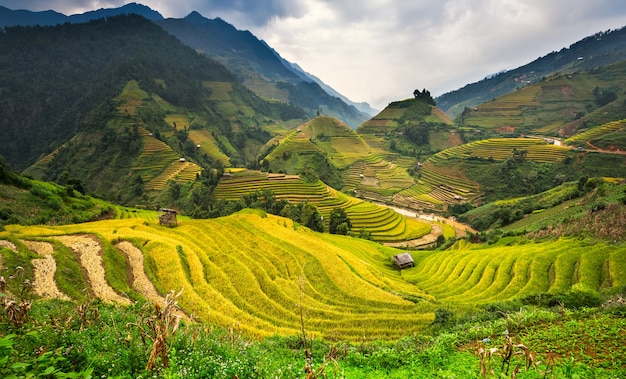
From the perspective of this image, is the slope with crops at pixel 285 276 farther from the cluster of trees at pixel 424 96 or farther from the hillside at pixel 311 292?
the cluster of trees at pixel 424 96

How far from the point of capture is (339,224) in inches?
2229

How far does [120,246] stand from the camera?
2080cm

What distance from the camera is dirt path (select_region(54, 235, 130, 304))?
14570 mm

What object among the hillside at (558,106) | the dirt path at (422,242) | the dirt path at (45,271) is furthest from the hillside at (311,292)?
the hillside at (558,106)

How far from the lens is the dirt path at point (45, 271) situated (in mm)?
13380

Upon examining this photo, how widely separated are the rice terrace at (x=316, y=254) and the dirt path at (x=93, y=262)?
16cm

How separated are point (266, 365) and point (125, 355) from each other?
296 centimetres

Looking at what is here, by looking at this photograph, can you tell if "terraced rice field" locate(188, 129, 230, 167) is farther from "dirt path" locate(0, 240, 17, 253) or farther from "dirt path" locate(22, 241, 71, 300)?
"dirt path" locate(0, 240, 17, 253)

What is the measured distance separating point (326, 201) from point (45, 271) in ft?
188

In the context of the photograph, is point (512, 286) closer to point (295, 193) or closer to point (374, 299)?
point (374, 299)

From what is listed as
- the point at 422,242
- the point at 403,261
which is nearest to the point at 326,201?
the point at 422,242

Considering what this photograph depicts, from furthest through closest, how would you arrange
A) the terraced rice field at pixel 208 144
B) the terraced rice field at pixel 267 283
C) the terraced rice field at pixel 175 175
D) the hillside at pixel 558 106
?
the terraced rice field at pixel 208 144 → the hillside at pixel 558 106 → the terraced rice field at pixel 175 175 → the terraced rice field at pixel 267 283

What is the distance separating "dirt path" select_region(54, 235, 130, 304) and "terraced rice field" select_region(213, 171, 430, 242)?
47.8 m

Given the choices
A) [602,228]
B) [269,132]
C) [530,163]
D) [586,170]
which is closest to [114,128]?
[269,132]
